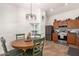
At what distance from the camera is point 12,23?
2.71m

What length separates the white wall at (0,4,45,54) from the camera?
264cm

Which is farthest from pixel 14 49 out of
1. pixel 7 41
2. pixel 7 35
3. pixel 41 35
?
pixel 41 35

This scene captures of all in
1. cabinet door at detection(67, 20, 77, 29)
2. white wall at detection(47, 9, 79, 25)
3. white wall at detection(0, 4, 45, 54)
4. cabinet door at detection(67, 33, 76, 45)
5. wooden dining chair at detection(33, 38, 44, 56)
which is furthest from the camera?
cabinet door at detection(67, 33, 76, 45)

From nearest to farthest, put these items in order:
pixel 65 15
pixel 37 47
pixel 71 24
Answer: pixel 37 47 < pixel 65 15 < pixel 71 24

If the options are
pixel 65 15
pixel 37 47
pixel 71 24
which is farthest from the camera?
Result: pixel 71 24

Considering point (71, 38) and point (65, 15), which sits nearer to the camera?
point (65, 15)

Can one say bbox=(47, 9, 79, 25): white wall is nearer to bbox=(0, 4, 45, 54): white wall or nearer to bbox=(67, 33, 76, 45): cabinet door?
bbox=(0, 4, 45, 54): white wall

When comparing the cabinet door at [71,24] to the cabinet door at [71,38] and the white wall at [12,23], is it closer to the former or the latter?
the cabinet door at [71,38]

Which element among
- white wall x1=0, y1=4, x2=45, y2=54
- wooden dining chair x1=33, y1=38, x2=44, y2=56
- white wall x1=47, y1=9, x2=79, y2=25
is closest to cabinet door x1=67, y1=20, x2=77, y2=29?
white wall x1=47, y1=9, x2=79, y2=25

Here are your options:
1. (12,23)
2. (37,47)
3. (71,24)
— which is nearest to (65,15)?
(71,24)

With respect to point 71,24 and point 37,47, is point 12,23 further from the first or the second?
point 71,24

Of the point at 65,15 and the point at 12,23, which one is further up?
the point at 65,15

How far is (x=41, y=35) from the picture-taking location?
284cm

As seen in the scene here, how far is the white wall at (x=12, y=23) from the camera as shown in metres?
2.64
